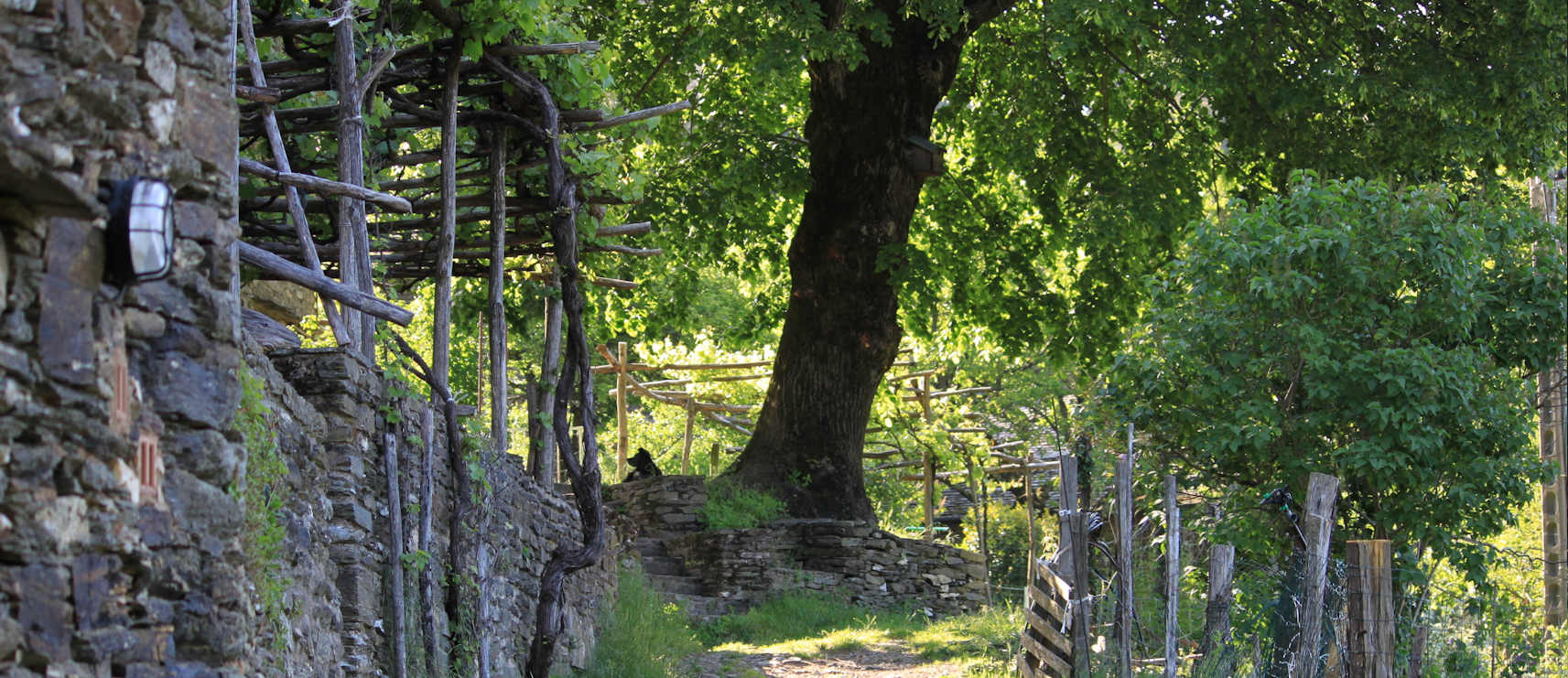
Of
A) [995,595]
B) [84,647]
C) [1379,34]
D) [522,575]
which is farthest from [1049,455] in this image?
[84,647]

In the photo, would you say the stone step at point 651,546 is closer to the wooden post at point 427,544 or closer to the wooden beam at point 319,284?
the wooden post at point 427,544

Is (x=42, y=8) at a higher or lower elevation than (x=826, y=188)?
lower

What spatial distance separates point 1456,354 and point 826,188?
302 inches

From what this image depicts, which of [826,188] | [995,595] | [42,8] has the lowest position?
[995,595]

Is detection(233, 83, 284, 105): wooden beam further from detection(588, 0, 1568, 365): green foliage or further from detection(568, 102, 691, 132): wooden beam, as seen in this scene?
detection(588, 0, 1568, 365): green foliage

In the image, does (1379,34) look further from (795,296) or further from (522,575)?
(522,575)

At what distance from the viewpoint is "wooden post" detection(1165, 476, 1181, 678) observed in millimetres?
7523

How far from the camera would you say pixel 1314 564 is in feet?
24.2

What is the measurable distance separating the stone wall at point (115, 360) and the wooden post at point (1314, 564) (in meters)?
5.15

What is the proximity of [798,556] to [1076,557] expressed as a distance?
651 cm

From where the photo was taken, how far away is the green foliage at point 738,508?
576 inches

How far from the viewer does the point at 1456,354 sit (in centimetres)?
853

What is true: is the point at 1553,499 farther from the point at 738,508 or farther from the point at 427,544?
the point at 427,544

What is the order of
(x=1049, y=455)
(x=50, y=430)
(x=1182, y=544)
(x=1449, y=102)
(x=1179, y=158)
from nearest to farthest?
(x=50, y=430), (x=1182, y=544), (x=1449, y=102), (x=1179, y=158), (x=1049, y=455)
